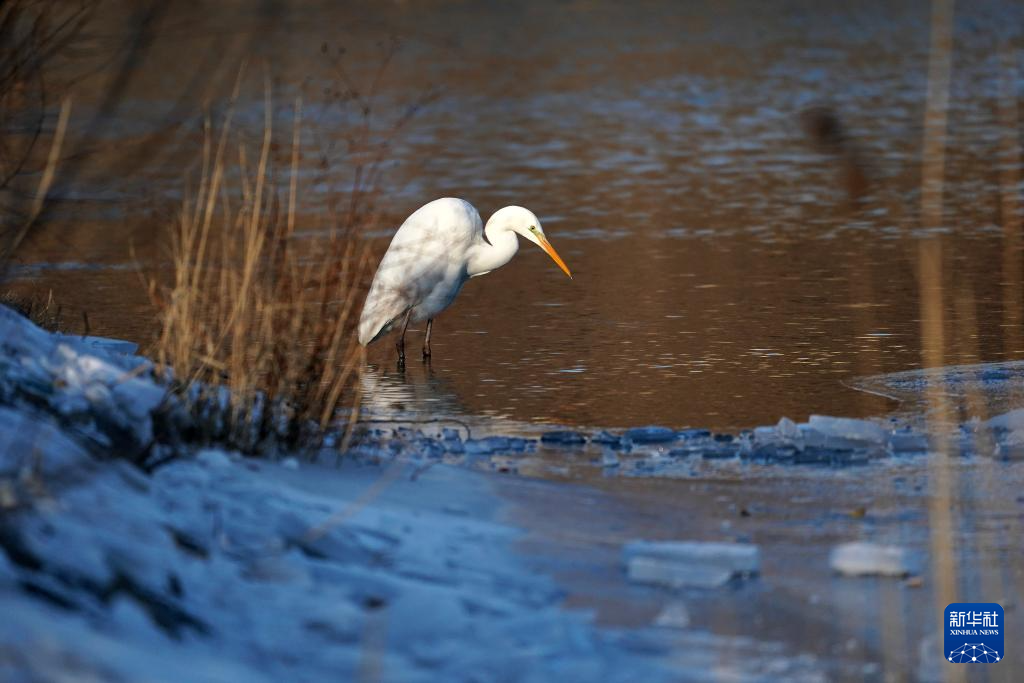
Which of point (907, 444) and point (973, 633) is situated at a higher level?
point (907, 444)

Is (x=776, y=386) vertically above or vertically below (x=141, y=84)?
below

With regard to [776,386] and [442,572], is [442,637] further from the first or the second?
[776,386]

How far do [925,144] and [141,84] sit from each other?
484 inches

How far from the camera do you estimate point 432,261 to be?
8797 mm

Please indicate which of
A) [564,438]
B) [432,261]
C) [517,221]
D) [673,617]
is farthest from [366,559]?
[517,221]

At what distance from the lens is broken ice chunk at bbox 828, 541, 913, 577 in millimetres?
4191

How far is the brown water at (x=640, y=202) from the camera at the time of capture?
6902 mm

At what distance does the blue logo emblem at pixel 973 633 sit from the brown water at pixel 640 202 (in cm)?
185

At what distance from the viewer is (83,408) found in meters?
4.48

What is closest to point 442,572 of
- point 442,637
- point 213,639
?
point 442,637

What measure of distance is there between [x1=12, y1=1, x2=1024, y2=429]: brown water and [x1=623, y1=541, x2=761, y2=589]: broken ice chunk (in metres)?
1.58

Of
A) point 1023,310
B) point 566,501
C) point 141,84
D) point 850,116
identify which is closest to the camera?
point 566,501

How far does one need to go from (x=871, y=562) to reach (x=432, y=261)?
493cm

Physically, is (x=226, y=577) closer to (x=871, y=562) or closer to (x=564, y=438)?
(x=871, y=562)
